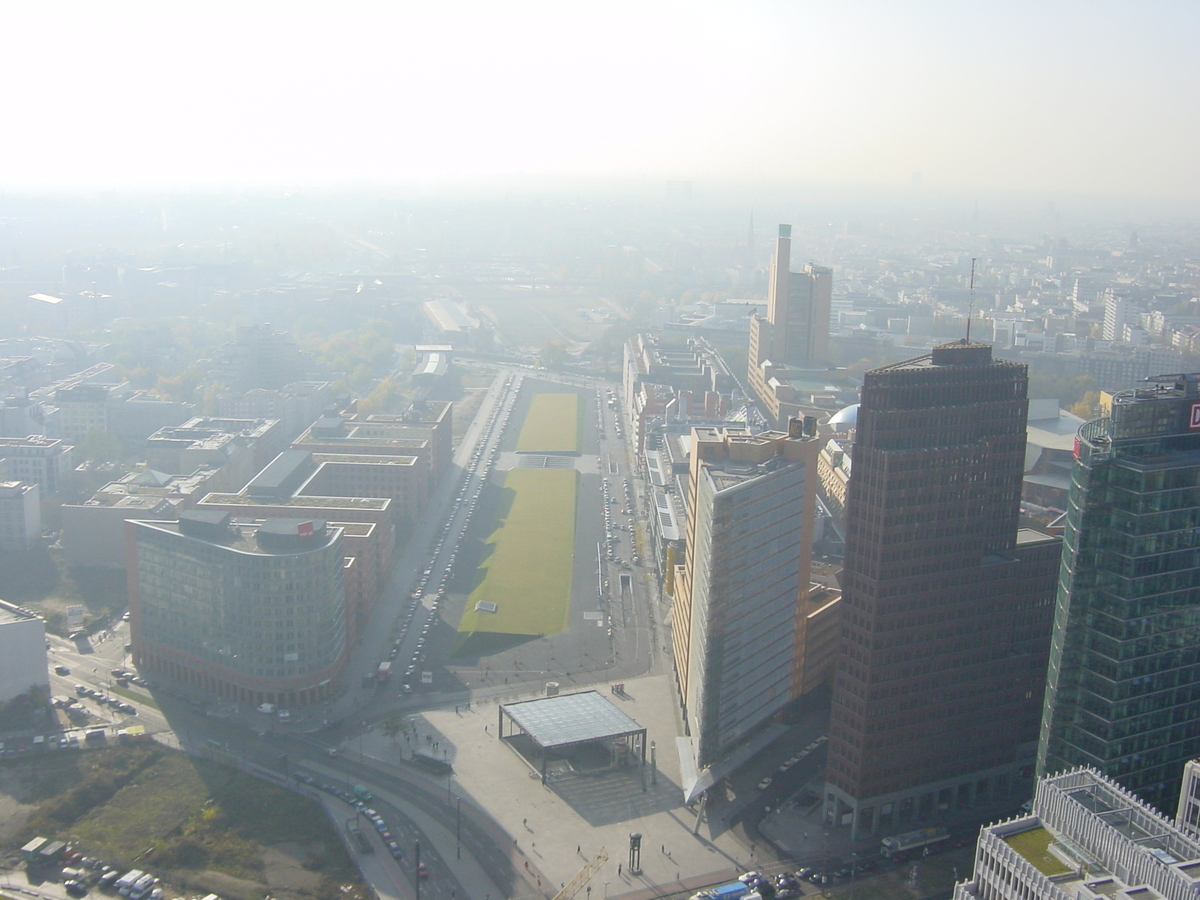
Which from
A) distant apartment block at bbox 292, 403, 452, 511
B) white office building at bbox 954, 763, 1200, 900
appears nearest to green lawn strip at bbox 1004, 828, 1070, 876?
white office building at bbox 954, 763, 1200, 900

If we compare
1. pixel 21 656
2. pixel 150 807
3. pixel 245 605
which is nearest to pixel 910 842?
pixel 150 807

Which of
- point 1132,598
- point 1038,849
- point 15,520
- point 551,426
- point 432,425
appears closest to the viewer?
point 1038,849

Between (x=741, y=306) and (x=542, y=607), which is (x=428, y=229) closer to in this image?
(x=741, y=306)

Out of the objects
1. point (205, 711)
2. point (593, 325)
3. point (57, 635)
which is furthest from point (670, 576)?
point (593, 325)

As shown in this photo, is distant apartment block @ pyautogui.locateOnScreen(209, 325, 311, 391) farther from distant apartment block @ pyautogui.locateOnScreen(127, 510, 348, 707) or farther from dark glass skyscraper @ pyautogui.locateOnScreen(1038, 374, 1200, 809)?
dark glass skyscraper @ pyautogui.locateOnScreen(1038, 374, 1200, 809)

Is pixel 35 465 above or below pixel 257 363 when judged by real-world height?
below

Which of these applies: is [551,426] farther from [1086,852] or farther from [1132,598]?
[1086,852]

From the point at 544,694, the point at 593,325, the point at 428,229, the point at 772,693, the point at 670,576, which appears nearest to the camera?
the point at 772,693
